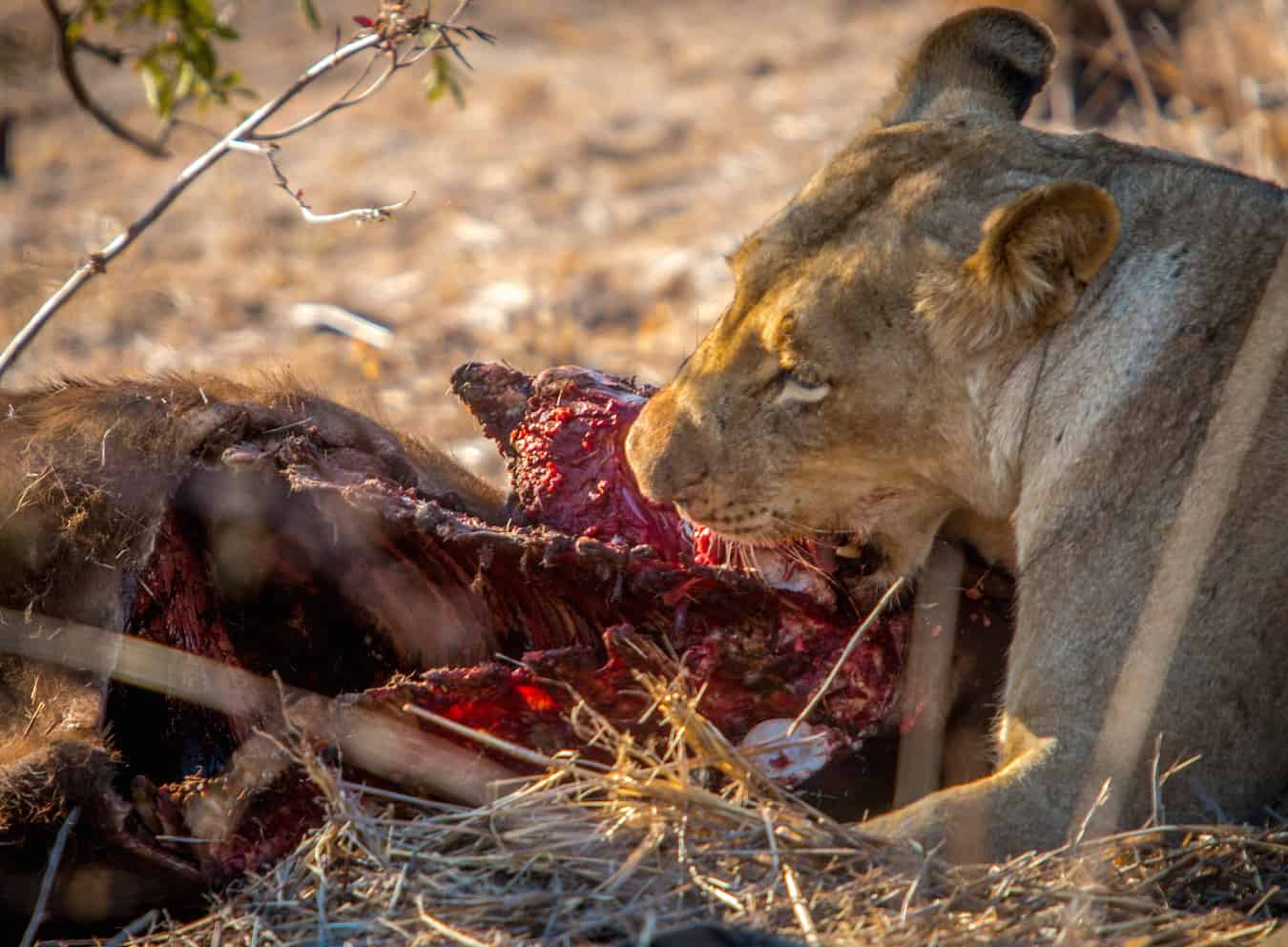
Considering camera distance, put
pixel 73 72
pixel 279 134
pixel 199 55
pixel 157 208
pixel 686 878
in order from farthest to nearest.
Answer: pixel 73 72, pixel 199 55, pixel 157 208, pixel 279 134, pixel 686 878

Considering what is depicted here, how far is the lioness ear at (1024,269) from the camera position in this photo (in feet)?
7.84

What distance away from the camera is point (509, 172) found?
29.8 ft

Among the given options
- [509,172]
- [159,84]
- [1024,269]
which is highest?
[159,84]

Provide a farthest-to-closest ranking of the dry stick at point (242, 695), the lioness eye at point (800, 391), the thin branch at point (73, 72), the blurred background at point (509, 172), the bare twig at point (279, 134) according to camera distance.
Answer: the blurred background at point (509, 172) → the thin branch at point (73, 72) → the bare twig at point (279, 134) → the lioness eye at point (800, 391) → the dry stick at point (242, 695)

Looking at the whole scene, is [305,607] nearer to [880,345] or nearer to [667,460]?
[667,460]

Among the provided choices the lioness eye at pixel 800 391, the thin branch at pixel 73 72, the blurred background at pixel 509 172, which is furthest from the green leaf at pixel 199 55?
the lioness eye at pixel 800 391

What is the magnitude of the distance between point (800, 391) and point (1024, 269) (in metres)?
0.46

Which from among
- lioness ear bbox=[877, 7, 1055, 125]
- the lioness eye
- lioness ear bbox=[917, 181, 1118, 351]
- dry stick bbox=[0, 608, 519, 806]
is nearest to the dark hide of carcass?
dry stick bbox=[0, 608, 519, 806]

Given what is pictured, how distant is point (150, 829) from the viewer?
97.9 inches

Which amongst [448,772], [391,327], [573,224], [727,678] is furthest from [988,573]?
[573,224]

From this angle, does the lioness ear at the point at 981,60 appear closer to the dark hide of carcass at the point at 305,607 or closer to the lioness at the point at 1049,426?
the lioness at the point at 1049,426

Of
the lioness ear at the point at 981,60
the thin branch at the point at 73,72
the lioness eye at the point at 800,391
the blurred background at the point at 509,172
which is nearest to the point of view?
the lioness eye at the point at 800,391

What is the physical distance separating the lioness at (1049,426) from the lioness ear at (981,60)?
0.33 metres

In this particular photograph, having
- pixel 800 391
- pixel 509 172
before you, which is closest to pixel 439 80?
pixel 800 391
